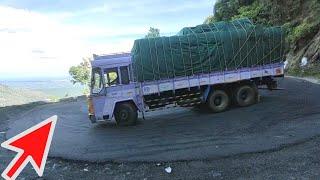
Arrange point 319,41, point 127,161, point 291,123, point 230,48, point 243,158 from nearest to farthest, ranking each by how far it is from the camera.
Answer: point 243,158, point 127,161, point 291,123, point 230,48, point 319,41

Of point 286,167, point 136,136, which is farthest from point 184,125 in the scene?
point 286,167

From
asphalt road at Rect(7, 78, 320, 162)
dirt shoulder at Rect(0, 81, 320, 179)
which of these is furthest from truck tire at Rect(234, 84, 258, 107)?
dirt shoulder at Rect(0, 81, 320, 179)

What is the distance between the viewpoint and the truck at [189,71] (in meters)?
17.3

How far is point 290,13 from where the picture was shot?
40.2 meters

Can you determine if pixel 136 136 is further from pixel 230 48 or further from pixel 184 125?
pixel 230 48

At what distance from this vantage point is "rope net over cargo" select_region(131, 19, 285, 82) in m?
17.8

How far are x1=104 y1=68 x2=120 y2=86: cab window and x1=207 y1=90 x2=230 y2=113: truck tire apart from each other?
3.99m

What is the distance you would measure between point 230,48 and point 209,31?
119cm

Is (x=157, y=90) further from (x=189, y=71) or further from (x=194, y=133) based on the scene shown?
(x=194, y=133)

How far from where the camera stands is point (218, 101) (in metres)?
18.8

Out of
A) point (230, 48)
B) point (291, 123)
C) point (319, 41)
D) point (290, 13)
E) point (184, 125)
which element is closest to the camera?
point (291, 123)

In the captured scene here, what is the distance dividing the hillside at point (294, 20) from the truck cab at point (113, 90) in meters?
15.8

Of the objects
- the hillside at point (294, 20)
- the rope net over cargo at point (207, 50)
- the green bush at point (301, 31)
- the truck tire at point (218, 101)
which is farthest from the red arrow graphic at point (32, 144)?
the green bush at point (301, 31)

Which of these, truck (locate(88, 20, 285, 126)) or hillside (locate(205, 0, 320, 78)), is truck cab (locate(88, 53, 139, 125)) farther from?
hillside (locate(205, 0, 320, 78))
